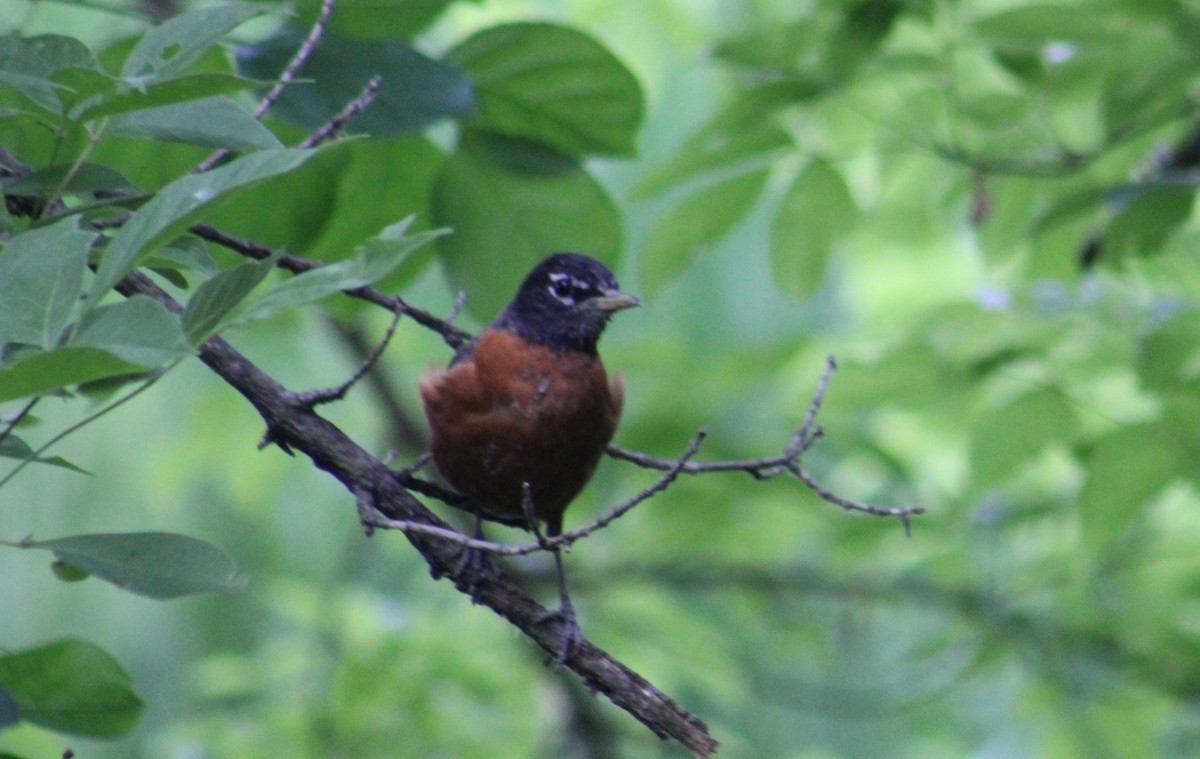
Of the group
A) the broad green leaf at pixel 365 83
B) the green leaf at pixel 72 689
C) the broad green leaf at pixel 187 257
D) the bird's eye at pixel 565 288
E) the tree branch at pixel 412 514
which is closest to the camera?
the broad green leaf at pixel 187 257

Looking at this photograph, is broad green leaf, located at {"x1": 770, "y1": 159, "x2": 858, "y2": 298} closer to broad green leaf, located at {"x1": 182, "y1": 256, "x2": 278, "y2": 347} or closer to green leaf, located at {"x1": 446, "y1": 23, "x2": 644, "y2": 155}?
green leaf, located at {"x1": 446, "y1": 23, "x2": 644, "y2": 155}

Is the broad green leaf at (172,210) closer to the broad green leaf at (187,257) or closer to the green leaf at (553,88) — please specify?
the broad green leaf at (187,257)

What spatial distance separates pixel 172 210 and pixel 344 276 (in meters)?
0.17

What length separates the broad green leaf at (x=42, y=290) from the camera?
118cm

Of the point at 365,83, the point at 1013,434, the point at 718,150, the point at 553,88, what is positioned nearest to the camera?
the point at 365,83

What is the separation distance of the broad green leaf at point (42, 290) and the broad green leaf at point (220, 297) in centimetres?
11

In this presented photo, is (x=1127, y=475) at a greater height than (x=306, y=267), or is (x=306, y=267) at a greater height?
(x=1127, y=475)

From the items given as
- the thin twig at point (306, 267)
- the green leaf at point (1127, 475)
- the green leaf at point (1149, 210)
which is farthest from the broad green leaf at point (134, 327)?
the green leaf at point (1127, 475)

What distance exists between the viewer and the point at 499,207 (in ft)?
8.80

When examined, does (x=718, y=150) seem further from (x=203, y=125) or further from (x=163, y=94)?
(x=163, y=94)

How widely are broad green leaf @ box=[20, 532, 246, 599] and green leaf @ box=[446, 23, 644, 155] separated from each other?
4.82 feet

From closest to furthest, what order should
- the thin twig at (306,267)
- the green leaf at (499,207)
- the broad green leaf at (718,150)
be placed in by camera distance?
1. the thin twig at (306,267)
2. the green leaf at (499,207)
3. the broad green leaf at (718,150)

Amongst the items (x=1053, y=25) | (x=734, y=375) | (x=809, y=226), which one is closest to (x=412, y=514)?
(x=809, y=226)

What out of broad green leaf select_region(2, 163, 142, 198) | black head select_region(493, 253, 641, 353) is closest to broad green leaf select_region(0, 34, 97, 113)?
broad green leaf select_region(2, 163, 142, 198)
